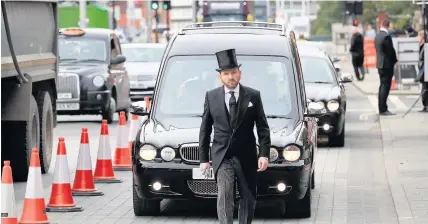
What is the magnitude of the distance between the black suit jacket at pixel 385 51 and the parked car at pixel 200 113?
13.3m

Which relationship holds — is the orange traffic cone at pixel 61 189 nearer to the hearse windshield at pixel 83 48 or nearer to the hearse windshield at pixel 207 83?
the hearse windshield at pixel 207 83

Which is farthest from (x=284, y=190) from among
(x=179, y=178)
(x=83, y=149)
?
(x=83, y=149)

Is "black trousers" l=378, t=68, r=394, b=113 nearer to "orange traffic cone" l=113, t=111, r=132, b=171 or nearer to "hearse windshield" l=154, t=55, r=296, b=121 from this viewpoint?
"orange traffic cone" l=113, t=111, r=132, b=171

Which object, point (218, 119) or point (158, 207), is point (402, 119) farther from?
point (218, 119)

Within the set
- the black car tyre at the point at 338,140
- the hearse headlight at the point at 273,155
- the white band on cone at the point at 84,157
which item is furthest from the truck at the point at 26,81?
the black car tyre at the point at 338,140

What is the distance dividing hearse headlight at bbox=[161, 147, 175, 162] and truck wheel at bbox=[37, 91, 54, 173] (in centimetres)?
498

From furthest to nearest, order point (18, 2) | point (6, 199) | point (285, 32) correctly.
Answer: point (18, 2)
point (285, 32)
point (6, 199)

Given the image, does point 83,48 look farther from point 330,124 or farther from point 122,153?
point 122,153

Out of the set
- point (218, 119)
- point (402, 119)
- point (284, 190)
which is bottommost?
point (402, 119)

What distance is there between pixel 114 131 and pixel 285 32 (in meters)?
A: 11.6

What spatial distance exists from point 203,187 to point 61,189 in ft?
5.09

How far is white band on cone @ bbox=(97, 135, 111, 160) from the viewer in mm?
15445

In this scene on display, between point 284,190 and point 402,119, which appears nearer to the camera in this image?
point 284,190

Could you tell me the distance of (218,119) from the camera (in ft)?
33.5
